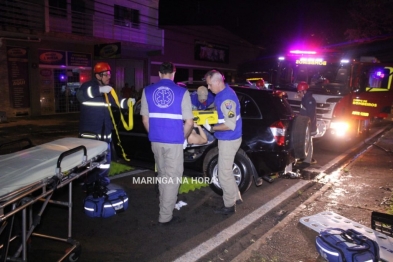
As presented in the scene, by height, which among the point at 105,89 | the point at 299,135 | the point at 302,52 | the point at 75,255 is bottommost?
the point at 75,255

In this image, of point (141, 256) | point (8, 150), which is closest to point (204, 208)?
point (141, 256)

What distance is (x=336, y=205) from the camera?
17.2 ft

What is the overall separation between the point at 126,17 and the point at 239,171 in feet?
59.1

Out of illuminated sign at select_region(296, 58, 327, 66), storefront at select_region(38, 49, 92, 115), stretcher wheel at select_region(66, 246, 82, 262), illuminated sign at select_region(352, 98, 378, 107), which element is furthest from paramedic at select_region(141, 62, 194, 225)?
storefront at select_region(38, 49, 92, 115)

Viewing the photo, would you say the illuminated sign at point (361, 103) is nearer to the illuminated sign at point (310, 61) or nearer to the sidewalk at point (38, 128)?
the illuminated sign at point (310, 61)

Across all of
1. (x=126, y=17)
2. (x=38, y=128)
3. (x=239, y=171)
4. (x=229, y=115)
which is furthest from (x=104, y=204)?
(x=126, y=17)

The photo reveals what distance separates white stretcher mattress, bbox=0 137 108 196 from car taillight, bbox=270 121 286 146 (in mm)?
2701

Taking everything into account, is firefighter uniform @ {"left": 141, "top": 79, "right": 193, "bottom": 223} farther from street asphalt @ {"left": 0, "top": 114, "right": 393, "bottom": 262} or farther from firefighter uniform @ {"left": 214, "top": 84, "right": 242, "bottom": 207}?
street asphalt @ {"left": 0, "top": 114, "right": 393, "bottom": 262}

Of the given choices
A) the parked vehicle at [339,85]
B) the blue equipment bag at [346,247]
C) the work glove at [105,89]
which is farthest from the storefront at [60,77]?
the blue equipment bag at [346,247]

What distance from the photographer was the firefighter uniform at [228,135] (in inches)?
172

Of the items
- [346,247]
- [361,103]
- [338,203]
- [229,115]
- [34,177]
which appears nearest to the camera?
[34,177]

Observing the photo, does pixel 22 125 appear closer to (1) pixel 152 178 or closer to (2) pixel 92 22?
(2) pixel 92 22

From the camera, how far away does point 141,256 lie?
3.65 meters

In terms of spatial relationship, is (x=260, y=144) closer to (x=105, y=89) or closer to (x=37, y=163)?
(x=105, y=89)
